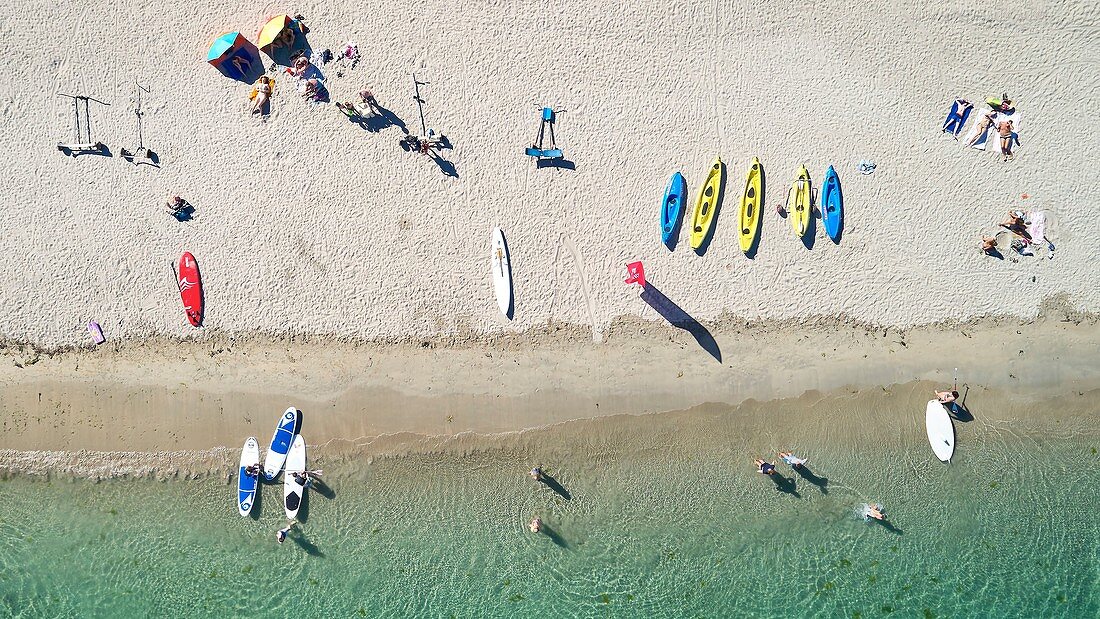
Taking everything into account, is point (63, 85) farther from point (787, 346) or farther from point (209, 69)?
point (787, 346)

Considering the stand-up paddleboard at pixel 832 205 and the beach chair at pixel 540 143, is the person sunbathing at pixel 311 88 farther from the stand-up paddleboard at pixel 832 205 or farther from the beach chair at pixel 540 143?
the stand-up paddleboard at pixel 832 205

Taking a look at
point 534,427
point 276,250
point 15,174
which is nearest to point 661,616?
point 534,427

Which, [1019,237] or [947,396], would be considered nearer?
[947,396]

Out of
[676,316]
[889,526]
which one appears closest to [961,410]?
[889,526]

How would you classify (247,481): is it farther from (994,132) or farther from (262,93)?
(994,132)

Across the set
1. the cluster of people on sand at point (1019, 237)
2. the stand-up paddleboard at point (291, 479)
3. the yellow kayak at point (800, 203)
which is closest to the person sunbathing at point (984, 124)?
the cluster of people on sand at point (1019, 237)
